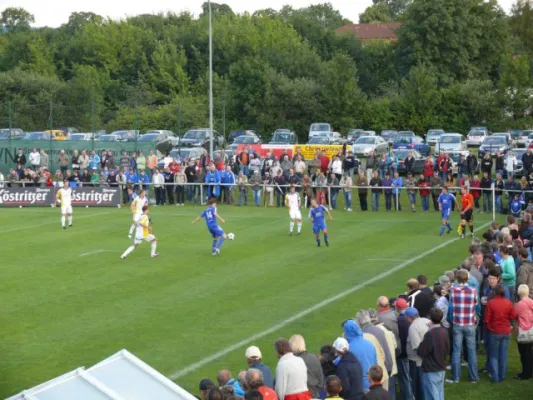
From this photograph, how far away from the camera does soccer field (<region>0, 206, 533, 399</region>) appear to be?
1686cm

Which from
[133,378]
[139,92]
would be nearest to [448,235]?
[133,378]

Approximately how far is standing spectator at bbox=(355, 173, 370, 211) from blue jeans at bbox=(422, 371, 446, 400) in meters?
25.0

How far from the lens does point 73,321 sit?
19.4 meters

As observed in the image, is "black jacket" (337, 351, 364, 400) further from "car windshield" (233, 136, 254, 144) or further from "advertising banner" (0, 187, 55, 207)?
"car windshield" (233, 136, 254, 144)

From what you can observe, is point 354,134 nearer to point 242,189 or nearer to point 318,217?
point 242,189

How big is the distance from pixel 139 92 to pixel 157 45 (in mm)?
9997

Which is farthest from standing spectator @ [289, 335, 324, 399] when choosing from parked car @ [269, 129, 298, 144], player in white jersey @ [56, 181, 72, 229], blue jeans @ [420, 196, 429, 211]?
parked car @ [269, 129, 298, 144]

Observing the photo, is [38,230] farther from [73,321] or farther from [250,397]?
[250,397]

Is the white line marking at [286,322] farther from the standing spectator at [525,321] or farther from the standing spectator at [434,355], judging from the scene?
the standing spectator at [525,321]

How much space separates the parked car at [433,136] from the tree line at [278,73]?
3.88 metres

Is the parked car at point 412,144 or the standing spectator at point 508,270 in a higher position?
the parked car at point 412,144

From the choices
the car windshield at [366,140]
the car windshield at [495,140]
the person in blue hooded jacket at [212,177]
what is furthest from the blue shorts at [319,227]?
the car windshield at [366,140]

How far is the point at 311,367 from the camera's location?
11828 millimetres

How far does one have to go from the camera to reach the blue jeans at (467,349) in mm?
15375
